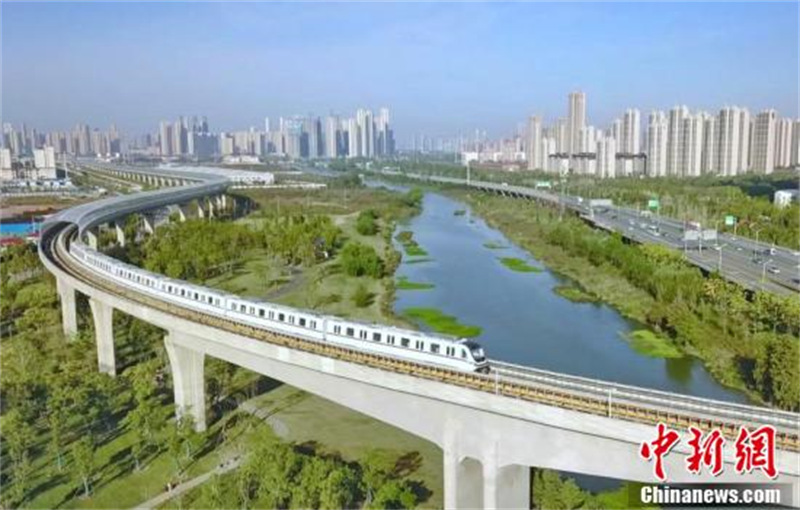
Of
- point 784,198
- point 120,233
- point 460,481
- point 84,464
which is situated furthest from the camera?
point 784,198

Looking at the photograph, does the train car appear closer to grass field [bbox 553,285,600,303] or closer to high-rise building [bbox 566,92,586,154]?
grass field [bbox 553,285,600,303]

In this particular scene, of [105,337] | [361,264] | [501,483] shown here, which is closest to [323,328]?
[501,483]

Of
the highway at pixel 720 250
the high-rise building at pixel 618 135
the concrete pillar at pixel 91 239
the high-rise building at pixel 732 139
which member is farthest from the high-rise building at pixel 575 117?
the concrete pillar at pixel 91 239

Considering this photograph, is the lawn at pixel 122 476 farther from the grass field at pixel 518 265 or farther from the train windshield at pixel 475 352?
the grass field at pixel 518 265

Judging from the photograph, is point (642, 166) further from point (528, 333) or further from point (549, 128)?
point (528, 333)

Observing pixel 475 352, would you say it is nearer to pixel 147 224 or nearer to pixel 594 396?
pixel 594 396

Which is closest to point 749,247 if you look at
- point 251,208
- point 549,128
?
point 251,208
